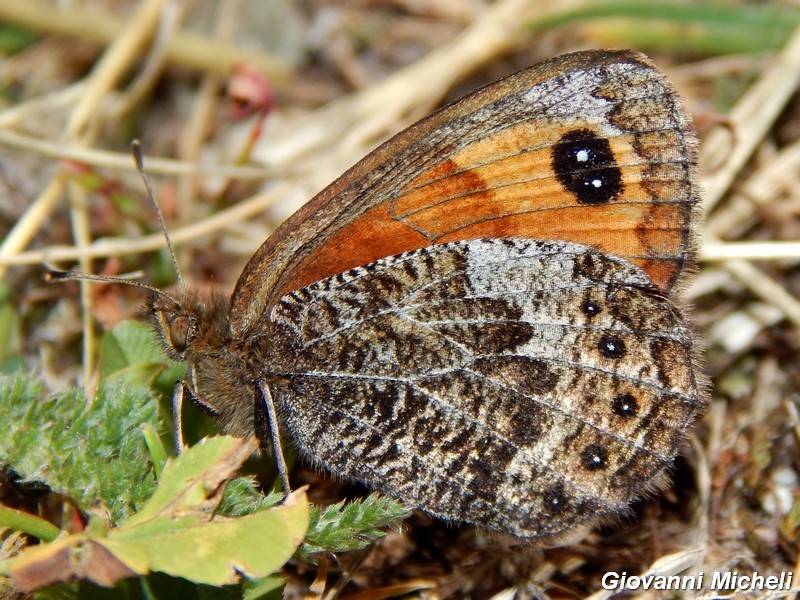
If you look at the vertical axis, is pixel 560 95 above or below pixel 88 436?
above

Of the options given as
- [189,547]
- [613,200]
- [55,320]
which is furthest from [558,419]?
[55,320]

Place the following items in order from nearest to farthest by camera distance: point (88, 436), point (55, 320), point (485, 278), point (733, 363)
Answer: point (88, 436)
point (485, 278)
point (733, 363)
point (55, 320)

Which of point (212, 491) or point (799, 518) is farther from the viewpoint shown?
point (799, 518)

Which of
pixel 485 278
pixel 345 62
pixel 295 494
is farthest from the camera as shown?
pixel 345 62

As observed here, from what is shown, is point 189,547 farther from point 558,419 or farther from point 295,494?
point 558,419

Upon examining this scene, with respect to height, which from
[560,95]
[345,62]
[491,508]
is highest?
[345,62]
